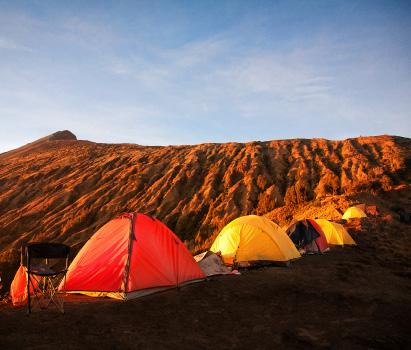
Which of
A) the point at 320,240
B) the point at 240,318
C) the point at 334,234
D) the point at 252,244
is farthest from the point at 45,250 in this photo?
the point at 334,234

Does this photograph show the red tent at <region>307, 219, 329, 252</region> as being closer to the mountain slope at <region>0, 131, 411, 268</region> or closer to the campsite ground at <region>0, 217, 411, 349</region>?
the campsite ground at <region>0, 217, 411, 349</region>

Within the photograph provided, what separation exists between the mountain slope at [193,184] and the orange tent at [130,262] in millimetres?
18005

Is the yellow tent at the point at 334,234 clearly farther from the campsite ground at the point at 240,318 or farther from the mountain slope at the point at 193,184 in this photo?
the mountain slope at the point at 193,184

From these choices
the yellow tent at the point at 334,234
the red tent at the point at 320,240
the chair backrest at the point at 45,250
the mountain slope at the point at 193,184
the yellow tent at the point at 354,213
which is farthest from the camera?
the mountain slope at the point at 193,184

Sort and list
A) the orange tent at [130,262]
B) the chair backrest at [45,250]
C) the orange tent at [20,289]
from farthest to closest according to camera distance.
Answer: the orange tent at [130,262] → the orange tent at [20,289] → the chair backrest at [45,250]

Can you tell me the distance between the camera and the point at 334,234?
18484mm

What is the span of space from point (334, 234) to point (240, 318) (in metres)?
12.9

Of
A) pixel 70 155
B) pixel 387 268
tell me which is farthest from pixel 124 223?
pixel 70 155

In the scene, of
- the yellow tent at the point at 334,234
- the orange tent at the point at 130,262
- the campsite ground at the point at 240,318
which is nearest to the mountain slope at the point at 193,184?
the yellow tent at the point at 334,234

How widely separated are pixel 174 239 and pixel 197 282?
135 cm

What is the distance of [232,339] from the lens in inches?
232

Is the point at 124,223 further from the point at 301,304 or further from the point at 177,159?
the point at 177,159

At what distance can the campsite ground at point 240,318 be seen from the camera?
5672mm

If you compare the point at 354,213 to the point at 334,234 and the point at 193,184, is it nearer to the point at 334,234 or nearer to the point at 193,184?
the point at 334,234
